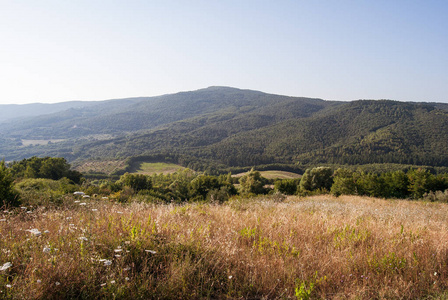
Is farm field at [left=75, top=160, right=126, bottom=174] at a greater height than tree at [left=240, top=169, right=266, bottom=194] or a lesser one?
lesser

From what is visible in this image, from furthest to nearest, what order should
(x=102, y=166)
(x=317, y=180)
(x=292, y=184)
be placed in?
(x=102, y=166)
(x=292, y=184)
(x=317, y=180)

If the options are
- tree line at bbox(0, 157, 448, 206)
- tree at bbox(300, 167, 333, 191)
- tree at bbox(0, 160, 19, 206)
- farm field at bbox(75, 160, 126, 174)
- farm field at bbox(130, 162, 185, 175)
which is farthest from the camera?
farm field at bbox(130, 162, 185, 175)

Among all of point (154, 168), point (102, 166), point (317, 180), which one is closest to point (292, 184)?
point (317, 180)

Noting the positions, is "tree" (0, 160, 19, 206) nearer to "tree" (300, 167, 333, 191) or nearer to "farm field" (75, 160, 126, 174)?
"tree" (300, 167, 333, 191)

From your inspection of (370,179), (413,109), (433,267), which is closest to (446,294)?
(433,267)

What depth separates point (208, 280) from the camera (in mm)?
2752

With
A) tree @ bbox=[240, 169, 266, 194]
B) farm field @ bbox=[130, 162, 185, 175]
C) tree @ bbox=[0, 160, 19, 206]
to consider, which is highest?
tree @ bbox=[0, 160, 19, 206]

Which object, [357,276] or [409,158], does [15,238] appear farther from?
[409,158]

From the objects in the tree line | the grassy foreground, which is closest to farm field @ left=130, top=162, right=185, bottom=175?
the tree line

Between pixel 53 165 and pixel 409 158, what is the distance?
149339mm

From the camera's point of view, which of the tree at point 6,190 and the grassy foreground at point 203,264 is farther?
the tree at point 6,190

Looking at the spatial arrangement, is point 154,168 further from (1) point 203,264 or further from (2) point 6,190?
(1) point 203,264

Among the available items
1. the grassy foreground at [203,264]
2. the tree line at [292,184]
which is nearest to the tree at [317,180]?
the tree line at [292,184]

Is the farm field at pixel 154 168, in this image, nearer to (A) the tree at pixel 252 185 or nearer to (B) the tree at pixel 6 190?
Result: (A) the tree at pixel 252 185
